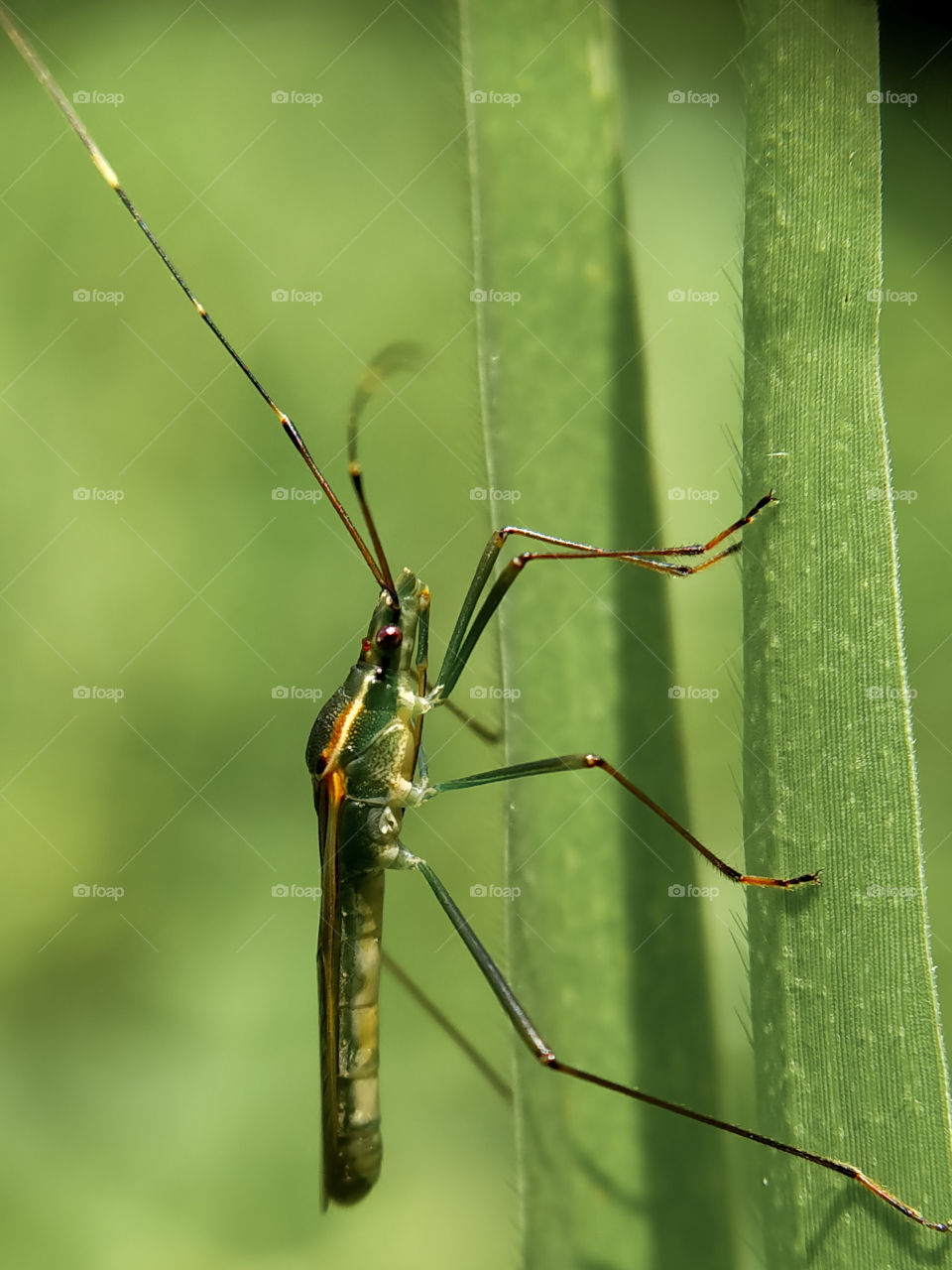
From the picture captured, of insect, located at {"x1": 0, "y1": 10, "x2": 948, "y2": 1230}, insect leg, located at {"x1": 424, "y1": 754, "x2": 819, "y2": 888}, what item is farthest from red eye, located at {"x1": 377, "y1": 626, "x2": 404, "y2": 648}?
insect leg, located at {"x1": 424, "y1": 754, "x2": 819, "y2": 888}

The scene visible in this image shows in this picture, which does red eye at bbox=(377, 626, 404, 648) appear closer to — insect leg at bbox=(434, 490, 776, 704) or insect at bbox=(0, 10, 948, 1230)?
insect at bbox=(0, 10, 948, 1230)

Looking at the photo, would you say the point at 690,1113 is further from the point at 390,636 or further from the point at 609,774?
the point at 390,636

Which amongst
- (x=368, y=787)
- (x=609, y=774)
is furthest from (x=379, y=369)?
(x=609, y=774)

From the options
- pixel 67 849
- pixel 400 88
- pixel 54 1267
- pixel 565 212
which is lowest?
pixel 54 1267

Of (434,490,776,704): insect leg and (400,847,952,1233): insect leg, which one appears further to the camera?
(434,490,776,704): insect leg

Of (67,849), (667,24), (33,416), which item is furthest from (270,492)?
(667,24)

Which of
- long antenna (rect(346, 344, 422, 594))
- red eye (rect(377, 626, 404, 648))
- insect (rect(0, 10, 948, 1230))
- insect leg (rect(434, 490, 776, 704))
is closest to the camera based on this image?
insect leg (rect(434, 490, 776, 704))

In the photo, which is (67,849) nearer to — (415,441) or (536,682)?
(415,441)

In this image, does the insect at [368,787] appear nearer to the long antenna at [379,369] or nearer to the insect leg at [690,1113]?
the long antenna at [379,369]
